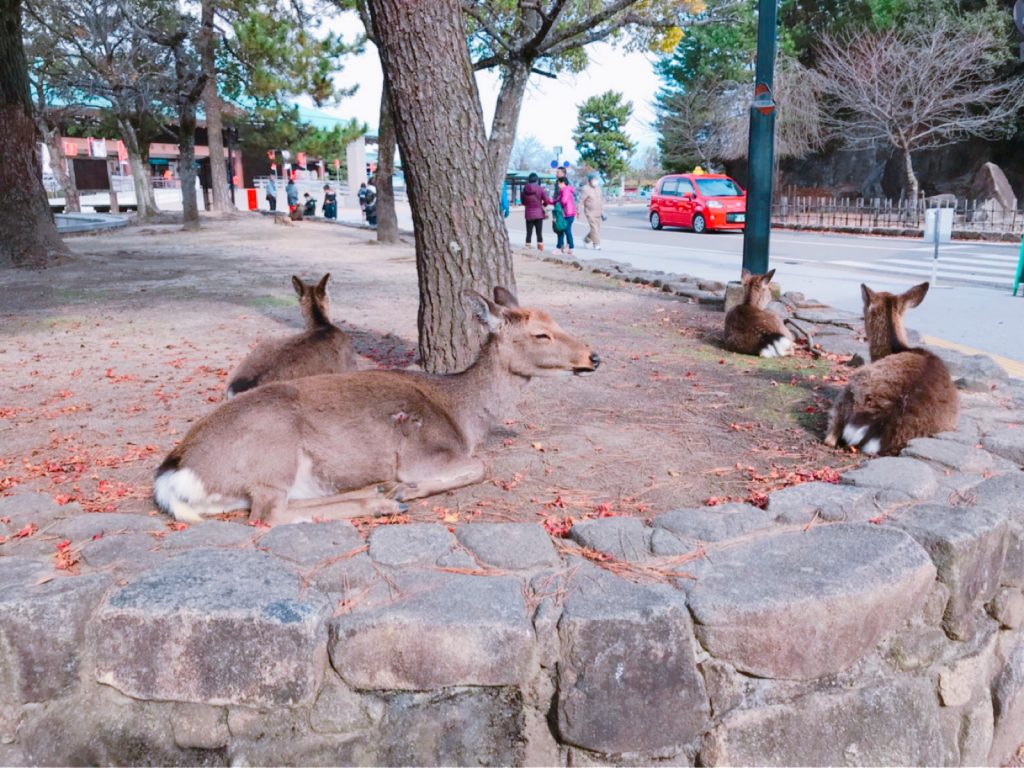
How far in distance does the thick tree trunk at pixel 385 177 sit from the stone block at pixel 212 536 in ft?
49.6

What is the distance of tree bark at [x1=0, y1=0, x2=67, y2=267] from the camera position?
14062 millimetres

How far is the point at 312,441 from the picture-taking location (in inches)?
152

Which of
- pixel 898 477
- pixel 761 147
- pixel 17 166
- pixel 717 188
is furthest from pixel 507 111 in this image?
pixel 717 188

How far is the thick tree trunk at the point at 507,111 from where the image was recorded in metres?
13.8

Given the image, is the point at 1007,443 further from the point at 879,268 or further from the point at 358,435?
the point at 879,268

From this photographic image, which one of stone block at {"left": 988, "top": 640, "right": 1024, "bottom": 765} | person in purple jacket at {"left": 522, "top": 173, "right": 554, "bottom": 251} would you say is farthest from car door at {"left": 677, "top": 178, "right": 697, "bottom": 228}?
stone block at {"left": 988, "top": 640, "right": 1024, "bottom": 765}

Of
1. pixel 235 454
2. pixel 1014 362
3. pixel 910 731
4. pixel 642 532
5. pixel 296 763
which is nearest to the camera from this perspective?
pixel 296 763

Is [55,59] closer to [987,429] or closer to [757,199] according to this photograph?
[757,199]

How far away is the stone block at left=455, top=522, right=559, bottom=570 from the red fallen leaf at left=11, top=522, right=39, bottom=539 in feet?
5.38

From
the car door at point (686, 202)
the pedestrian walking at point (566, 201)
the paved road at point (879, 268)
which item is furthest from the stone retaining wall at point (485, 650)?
the car door at point (686, 202)

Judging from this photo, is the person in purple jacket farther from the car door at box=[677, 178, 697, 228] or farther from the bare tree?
the bare tree

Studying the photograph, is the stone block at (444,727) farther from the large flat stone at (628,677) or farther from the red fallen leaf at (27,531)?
the red fallen leaf at (27,531)

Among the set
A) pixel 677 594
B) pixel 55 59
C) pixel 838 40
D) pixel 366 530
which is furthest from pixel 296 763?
pixel 838 40

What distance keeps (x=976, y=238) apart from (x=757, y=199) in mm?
18353
